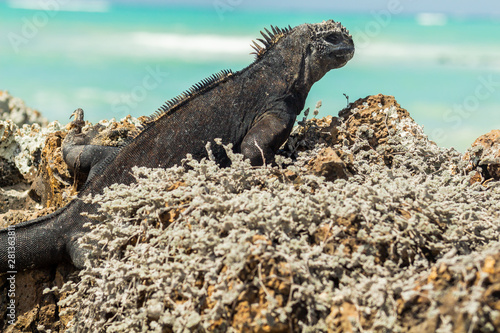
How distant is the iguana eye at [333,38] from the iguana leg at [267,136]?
914mm

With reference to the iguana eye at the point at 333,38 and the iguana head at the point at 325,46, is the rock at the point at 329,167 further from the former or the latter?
the iguana eye at the point at 333,38

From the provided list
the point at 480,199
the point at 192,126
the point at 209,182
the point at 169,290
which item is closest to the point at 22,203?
the point at 192,126

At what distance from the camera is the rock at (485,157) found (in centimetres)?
402

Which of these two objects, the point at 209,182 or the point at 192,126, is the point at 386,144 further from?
the point at 209,182

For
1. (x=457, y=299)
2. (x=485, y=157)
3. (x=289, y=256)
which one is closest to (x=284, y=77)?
(x=485, y=157)

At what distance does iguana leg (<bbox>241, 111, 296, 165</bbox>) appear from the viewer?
13.0 feet

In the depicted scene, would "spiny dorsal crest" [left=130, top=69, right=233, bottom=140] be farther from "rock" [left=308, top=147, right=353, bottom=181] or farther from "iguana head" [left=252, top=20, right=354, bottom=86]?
"rock" [left=308, top=147, right=353, bottom=181]

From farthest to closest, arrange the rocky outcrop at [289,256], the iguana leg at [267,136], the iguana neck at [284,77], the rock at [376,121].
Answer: the iguana neck at [284,77]
the rock at [376,121]
the iguana leg at [267,136]
the rocky outcrop at [289,256]

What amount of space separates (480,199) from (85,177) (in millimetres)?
3278

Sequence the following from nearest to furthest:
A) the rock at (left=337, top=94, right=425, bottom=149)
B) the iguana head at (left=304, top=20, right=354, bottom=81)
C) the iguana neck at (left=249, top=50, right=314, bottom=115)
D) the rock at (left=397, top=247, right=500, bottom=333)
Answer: the rock at (left=397, top=247, right=500, bottom=333) → the rock at (left=337, top=94, right=425, bottom=149) → the iguana neck at (left=249, top=50, right=314, bottom=115) → the iguana head at (left=304, top=20, right=354, bottom=81)

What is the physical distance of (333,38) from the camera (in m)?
4.63

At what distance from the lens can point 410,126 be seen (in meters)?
4.18

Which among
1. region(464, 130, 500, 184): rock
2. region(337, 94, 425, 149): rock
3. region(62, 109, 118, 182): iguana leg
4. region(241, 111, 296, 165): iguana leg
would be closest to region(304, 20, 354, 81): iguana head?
region(337, 94, 425, 149): rock

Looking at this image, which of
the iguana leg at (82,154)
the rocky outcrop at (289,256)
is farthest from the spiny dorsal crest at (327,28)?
the iguana leg at (82,154)
